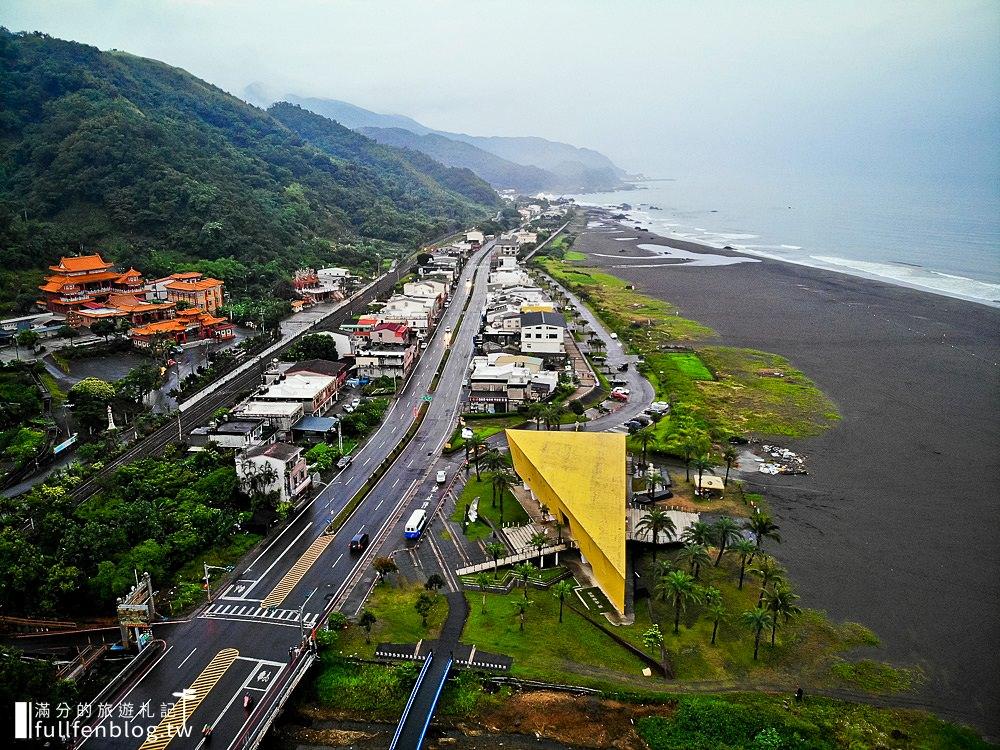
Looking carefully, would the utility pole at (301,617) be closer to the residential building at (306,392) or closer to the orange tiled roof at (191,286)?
the residential building at (306,392)

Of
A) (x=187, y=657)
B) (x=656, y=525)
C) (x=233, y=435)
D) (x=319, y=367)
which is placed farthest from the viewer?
(x=319, y=367)

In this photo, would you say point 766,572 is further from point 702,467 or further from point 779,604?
point 702,467

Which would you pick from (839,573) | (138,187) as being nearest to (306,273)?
(138,187)

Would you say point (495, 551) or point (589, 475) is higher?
point (589, 475)

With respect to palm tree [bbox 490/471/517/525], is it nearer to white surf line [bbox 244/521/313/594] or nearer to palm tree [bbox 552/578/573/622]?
palm tree [bbox 552/578/573/622]

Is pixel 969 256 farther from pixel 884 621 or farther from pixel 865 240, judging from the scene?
pixel 884 621

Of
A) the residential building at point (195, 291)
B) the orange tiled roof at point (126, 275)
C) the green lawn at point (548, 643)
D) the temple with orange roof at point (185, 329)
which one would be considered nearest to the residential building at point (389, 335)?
the temple with orange roof at point (185, 329)

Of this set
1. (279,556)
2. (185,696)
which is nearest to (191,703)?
(185,696)
